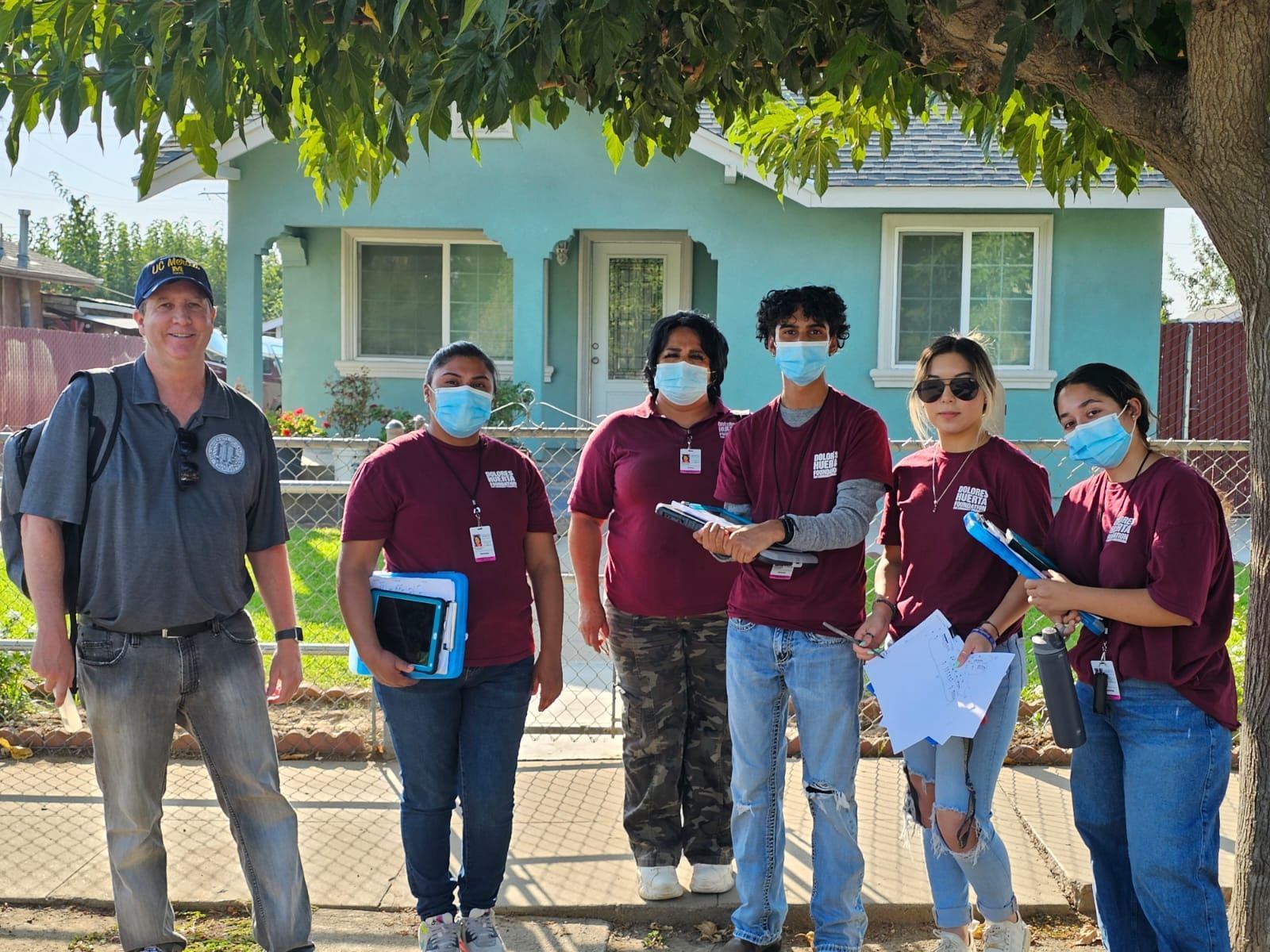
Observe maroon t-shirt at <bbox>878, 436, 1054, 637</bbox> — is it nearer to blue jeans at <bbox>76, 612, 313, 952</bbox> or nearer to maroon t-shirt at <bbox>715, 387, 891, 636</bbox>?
maroon t-shirt at <bbox>715, 387, 891, 636</bbox>

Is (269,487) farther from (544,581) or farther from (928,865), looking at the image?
(928,865)

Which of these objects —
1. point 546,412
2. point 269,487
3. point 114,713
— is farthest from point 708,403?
point 546,412

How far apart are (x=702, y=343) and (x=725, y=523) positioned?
96 cm

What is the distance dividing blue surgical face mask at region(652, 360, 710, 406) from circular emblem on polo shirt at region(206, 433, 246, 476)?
151 centimetres

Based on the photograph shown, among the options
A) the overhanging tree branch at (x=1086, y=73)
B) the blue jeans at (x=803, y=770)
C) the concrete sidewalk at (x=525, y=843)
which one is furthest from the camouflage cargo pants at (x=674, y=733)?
the overhanging tree branch at (x=1086, y=73)

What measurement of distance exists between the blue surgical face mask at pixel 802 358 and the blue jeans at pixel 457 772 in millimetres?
1343

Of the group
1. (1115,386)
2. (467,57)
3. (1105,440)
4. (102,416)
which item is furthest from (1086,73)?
(102,416)

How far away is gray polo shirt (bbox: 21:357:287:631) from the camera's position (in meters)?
3.57

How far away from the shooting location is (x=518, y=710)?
4.09m

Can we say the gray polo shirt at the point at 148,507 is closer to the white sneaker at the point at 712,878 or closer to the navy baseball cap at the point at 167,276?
the navy baseball cap at the point at 167,276

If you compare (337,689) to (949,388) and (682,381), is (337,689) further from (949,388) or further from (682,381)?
(949,388)

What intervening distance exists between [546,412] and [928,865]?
11.1m

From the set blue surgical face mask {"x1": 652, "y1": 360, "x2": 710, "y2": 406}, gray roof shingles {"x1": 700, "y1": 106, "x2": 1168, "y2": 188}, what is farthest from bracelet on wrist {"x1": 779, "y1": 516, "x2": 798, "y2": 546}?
gray roof shingles {"x1": 700, "y1": 106, "x2": 1168, "y2": 188}

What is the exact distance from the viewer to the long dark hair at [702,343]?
4523 mm
